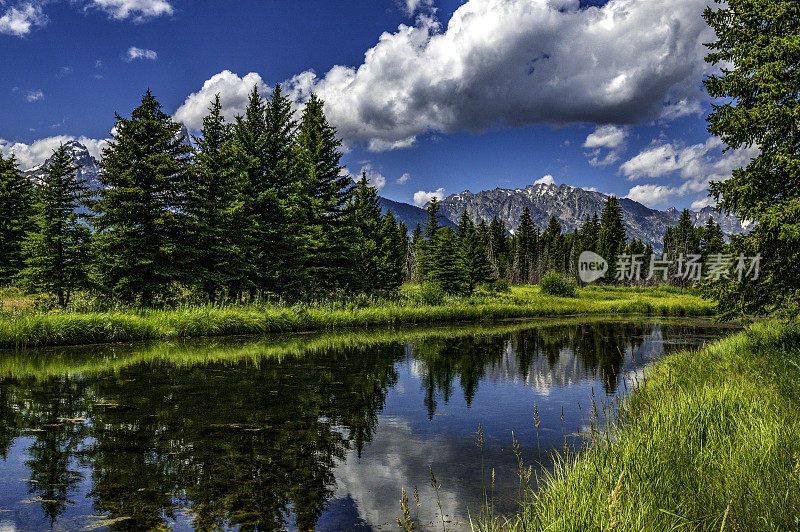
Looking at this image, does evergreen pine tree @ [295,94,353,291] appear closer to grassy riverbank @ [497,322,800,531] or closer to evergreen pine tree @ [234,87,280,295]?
evergreen pine tree @ [234,87,280,295]

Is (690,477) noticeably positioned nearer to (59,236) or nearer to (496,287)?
(59,236)

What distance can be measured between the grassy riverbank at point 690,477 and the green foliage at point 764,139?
5871 millimetres

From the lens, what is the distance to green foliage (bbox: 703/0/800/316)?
11023 mm

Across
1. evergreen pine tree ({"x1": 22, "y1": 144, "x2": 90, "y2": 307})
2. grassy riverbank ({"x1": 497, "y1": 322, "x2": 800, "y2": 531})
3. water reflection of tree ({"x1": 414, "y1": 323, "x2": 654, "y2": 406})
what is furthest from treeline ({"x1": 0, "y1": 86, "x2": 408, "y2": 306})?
grassy riverbank ({"x1": 497, "y1": 322, "x2": 800, "y2": 531})

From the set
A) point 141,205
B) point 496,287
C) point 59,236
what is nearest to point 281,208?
point 141,205

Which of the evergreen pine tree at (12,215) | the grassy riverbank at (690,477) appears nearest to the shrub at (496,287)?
the evergreen pine tree at (12,215)

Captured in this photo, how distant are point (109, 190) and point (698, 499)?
2289 centimetres

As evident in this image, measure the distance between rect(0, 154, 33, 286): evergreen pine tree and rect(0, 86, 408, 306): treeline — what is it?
0.09m

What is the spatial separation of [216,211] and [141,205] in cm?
351

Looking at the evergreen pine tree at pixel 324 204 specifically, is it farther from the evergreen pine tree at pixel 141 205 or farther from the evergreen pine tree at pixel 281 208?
the evergreen pine tree at pixel 141 205

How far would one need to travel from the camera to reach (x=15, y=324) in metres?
14.7

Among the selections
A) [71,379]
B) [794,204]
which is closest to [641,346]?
[794,204]

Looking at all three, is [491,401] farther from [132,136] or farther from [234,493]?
[132,136]

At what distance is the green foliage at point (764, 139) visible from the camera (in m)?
11.0
